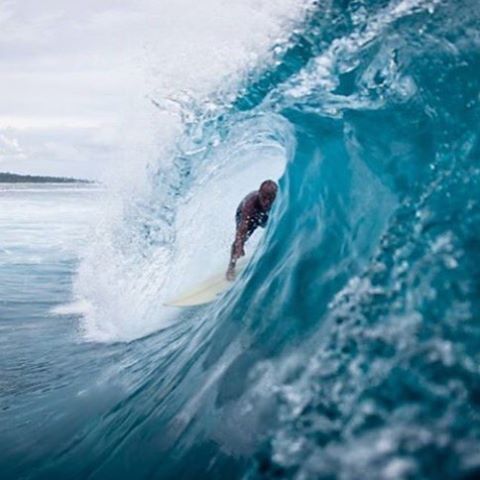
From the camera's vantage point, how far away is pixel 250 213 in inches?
259

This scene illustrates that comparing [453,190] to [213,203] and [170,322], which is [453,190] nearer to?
[170,322]

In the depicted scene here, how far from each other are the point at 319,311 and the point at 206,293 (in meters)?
2.96

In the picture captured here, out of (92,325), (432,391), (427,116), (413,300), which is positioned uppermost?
(427,116)

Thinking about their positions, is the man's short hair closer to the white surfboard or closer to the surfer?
the surfer

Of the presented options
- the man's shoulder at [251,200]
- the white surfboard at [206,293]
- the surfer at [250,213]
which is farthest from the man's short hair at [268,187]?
the white surfboard at [206,293]

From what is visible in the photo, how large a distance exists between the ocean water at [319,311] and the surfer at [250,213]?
0.58 feet

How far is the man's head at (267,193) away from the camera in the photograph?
6.42 meters

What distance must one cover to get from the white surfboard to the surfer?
0.50 feet

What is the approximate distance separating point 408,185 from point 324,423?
1645 millimetres

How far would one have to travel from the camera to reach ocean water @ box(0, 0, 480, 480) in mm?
2648

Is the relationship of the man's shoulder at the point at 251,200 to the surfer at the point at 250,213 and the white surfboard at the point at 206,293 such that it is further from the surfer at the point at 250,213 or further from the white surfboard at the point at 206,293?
the white surfboard at the point at 206,293

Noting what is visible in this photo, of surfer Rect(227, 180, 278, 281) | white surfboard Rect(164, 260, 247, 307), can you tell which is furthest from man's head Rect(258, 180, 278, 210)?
white surfboard Rect(164, 260, 247, 307)

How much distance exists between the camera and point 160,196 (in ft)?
26.3

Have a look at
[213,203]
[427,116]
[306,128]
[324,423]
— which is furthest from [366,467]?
[213,203]
